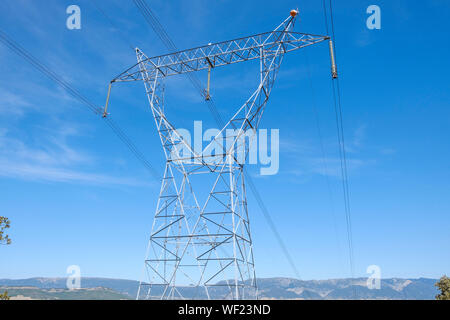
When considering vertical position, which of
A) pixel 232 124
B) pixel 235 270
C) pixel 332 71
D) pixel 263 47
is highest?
pixel 263 47

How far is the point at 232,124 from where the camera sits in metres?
31.5

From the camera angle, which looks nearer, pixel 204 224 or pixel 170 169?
pixel 204 224

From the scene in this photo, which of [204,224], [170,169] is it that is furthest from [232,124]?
[204,224]

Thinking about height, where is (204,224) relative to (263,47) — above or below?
below

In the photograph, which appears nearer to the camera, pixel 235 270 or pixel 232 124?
pixel 235 270

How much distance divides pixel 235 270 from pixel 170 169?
1164cm
